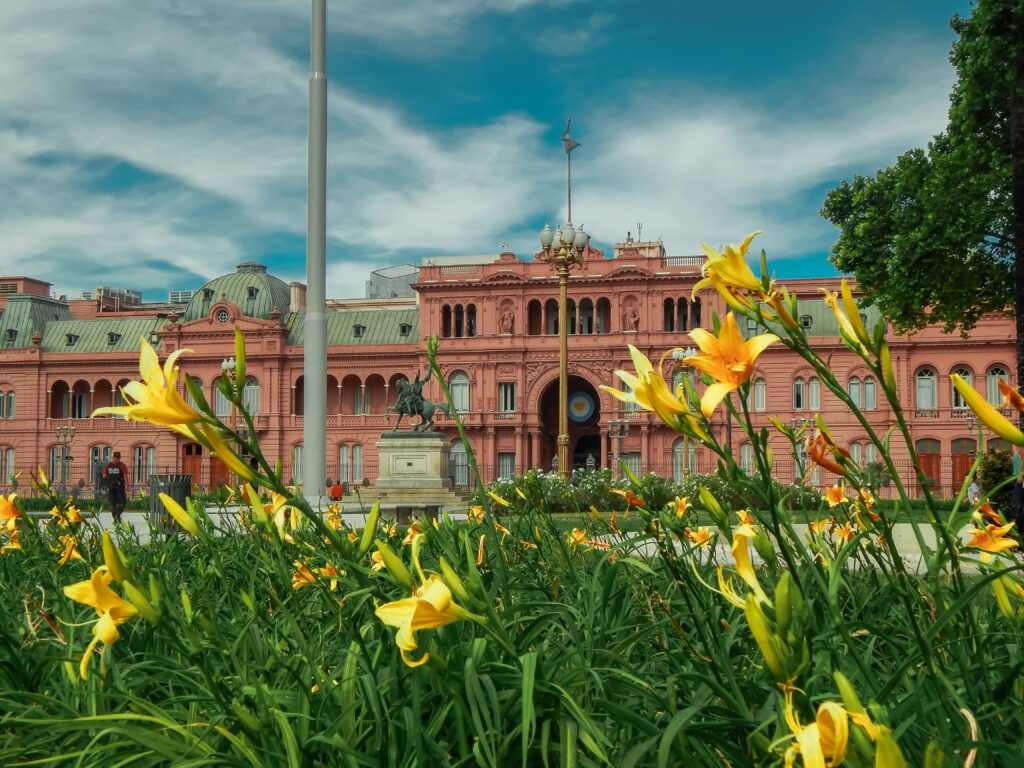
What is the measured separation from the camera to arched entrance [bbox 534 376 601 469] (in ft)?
156

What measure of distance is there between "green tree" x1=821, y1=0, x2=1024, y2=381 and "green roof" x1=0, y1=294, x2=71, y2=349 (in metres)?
49.4

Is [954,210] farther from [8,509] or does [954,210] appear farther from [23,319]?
[23,319]

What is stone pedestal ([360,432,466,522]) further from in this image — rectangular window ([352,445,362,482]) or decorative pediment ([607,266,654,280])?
rectangular window ([352,445,362,482])

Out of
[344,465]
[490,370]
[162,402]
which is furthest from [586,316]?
[162,402]

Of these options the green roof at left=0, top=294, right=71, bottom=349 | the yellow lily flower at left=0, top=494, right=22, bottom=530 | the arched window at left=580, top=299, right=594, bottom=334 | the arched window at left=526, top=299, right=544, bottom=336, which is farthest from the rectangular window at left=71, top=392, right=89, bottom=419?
the yellow lily flower at left=0, top=494, right=22, bottom=530

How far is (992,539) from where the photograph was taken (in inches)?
100.0

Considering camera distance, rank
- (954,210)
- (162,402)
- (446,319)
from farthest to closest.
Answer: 1. (446,319)
2. (954,210)
3. (162,402)

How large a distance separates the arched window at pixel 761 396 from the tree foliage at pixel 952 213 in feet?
77.6

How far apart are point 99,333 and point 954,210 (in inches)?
1925

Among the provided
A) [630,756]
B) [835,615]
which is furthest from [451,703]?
[835,615]

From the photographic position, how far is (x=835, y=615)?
157 centimetres

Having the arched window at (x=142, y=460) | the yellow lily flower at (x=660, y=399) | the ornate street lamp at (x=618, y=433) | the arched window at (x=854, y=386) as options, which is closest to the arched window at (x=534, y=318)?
the ornate street lamp at (x=618, y=433)

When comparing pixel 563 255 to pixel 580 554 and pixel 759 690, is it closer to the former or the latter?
pixel 580 554

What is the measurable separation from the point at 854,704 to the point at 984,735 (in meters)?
0.81
